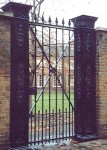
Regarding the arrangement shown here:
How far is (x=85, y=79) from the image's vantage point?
25.0 feet

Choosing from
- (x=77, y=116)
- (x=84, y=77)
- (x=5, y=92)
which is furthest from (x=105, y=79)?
(x=5, y=92)

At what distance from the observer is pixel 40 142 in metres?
7.38

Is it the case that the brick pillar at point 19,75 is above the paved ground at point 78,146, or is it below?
above

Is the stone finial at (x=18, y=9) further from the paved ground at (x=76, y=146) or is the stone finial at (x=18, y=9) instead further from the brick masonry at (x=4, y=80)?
the paved ground at (x=76, y=146)

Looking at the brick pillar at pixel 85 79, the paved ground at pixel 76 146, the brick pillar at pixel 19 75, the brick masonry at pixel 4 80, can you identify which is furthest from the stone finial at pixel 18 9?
the paved ground at pixel 76 146

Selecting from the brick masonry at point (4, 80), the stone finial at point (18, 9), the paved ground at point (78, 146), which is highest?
the stone finial at point (18, 9)

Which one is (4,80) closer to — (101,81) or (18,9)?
(18,9)

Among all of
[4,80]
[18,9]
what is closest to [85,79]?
[4,80]

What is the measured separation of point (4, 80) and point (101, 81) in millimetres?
2776

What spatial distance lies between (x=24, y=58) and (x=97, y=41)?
89.9 inches

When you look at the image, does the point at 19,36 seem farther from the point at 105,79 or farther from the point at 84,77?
the point at 105,79

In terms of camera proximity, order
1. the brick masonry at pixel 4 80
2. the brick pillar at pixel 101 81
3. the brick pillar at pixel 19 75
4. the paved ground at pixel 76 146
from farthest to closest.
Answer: the brick pillar at pixel 101 81 < the paved ground at pixel 76 146 < the brick pillar at pixel 19 75 < the brick masonry at pixel 4 80

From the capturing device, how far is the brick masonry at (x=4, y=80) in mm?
6215

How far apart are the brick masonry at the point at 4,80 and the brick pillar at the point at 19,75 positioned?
96 mm
